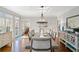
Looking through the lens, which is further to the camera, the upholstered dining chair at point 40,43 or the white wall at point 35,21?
the upholstered dining chair at point 40,43

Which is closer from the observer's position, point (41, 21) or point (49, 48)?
point (41, 21)

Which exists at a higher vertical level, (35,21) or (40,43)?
(35,21)

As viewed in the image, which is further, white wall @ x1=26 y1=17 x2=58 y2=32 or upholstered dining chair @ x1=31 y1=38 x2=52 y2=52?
upholstered dining chair @ x1=31 y1=38 x2=52 y2=52

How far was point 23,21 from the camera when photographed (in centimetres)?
115

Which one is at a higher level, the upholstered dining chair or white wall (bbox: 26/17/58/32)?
white wall (bbox: 26/17/58/32)

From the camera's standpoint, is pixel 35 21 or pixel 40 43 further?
pixel 40 43

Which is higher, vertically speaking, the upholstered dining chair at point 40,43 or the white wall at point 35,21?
the white wall at point 35,21

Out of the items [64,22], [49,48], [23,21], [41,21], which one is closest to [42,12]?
[41,21]

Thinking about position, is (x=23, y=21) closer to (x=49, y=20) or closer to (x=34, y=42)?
(x=49, y=20)
